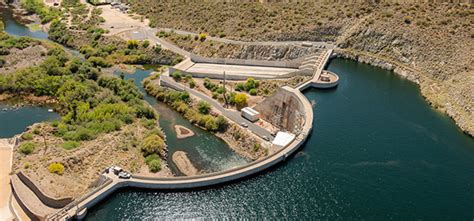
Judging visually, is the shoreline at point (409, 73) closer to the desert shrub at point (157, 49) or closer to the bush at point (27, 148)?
the desert shrub at point (157, 49)

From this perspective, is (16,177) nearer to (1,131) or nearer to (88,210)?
(88,210)

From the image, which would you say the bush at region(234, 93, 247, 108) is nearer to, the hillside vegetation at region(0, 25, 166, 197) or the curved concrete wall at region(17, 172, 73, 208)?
the hillside vegetation at region(0, 25, 166, 197)

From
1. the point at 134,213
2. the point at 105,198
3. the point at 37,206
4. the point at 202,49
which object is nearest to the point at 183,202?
the point at 134,213

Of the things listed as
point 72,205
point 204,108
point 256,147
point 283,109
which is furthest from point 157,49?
point 72,205

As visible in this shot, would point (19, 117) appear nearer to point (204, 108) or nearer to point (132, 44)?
point (204, 108)

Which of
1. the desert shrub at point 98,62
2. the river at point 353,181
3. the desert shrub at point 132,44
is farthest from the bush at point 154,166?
the desert shrub at point 132,44

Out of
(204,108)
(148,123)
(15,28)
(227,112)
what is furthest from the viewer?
(15,28)
